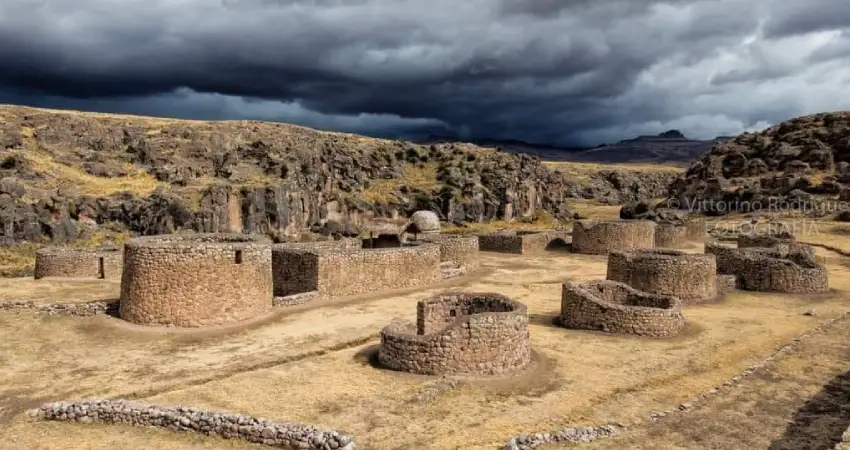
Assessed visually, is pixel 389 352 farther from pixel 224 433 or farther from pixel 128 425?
pixel 128 425

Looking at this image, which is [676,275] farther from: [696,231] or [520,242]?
[696,231]

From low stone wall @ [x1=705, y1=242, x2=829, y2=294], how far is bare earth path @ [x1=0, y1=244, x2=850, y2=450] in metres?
3.88

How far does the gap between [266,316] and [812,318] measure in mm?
19633

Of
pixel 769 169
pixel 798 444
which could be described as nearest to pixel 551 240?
pixel 798 444

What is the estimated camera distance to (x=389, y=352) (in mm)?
15945

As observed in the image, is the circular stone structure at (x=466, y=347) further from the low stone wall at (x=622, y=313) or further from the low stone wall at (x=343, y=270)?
the low stone wall at (x=343, y=270)

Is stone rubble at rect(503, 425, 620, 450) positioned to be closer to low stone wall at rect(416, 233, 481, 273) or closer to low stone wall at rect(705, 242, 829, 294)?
low stone wall at rect(705, 242, 829, 294)

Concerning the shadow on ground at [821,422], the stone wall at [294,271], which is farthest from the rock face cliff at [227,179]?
the shadow on ground at [821,422]

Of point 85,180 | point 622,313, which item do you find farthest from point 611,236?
point 85,180

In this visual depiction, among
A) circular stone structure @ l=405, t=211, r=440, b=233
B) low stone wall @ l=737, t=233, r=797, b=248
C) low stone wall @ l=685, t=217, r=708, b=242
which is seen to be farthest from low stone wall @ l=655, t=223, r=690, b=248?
circular stone structure @ l=405, t=211, r=440, b=233

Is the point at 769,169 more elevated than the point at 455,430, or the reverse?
→ the point at 769,169

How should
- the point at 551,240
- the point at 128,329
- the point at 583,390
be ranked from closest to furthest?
the point at 583,390
the point at 128,329
the point at 551,240

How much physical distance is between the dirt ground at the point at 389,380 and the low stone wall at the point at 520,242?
20.2m

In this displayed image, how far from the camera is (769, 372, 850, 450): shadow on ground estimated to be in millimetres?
11500
